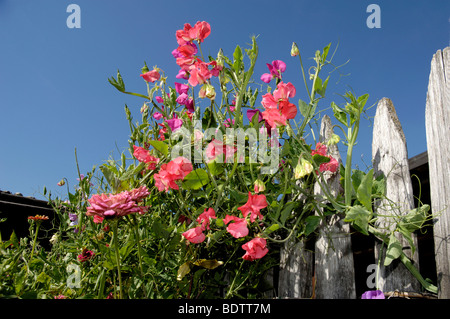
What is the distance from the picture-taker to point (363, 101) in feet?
3.99

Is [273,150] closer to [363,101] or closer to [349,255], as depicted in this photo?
[363,101]

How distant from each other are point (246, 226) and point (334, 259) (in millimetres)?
521

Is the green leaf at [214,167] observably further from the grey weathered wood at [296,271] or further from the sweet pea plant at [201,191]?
the grey weathered wood at [296,271]

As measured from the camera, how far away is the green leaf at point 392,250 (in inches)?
48.5

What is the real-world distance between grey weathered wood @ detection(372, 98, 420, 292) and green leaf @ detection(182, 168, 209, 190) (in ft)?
2.05

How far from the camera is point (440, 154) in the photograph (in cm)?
129

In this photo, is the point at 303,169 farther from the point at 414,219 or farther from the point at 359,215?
the point at 414,219

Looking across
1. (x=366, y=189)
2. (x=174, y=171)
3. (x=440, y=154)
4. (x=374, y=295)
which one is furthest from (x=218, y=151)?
(x=440, y=154)

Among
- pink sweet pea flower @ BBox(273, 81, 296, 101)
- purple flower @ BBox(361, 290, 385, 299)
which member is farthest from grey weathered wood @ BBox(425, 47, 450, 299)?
pink sweet pea flower @ BBox(273, 81, 296, 101)

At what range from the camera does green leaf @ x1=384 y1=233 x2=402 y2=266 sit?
1.23 m

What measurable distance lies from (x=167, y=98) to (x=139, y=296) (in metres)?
0.75

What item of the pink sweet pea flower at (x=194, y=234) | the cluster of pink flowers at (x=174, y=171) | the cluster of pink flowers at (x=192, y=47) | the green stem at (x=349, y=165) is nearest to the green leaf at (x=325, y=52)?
the green stem at (x=349, y=165)

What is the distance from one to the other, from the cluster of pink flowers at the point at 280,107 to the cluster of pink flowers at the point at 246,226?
250 mm

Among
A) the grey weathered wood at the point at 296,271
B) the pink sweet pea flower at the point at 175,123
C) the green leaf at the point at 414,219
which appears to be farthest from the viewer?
the grey weathered wood at the point at 296,271
